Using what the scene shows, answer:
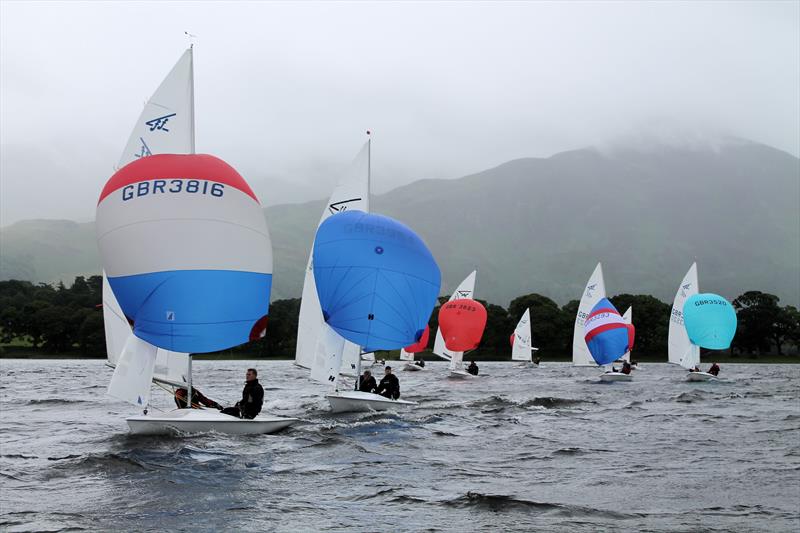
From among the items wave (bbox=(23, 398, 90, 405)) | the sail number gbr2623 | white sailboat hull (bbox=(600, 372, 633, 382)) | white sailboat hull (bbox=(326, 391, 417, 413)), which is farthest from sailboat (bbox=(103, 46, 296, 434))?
white sailboat hull (bbox=(600, 372, 633, 382))

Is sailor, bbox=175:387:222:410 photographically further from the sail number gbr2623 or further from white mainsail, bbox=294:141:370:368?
white mainsail, bbox=294:141:370:368

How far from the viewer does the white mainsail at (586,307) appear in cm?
7050

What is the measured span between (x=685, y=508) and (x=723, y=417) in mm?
17515

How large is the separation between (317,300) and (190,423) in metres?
13.5

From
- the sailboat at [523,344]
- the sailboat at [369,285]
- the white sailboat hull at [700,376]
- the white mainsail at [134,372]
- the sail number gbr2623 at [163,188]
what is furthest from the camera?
the sailboat at [523,344]

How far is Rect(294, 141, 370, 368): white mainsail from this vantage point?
2969cm

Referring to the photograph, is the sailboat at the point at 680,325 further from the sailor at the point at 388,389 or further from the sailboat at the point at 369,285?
the sailboat at the point at 369,285

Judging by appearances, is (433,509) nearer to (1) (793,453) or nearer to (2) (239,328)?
(2) (239,328)

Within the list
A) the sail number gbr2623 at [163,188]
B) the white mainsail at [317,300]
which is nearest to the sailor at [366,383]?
the white mainsail at [317,300]

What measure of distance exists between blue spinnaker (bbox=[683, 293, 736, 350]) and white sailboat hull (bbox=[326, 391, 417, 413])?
3635 cm

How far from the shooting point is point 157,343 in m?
19.1

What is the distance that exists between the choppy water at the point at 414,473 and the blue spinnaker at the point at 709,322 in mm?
27146

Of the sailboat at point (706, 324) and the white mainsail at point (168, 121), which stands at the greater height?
the white mainsail at point (168, 121)

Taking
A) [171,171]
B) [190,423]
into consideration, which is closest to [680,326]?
[190,423]
